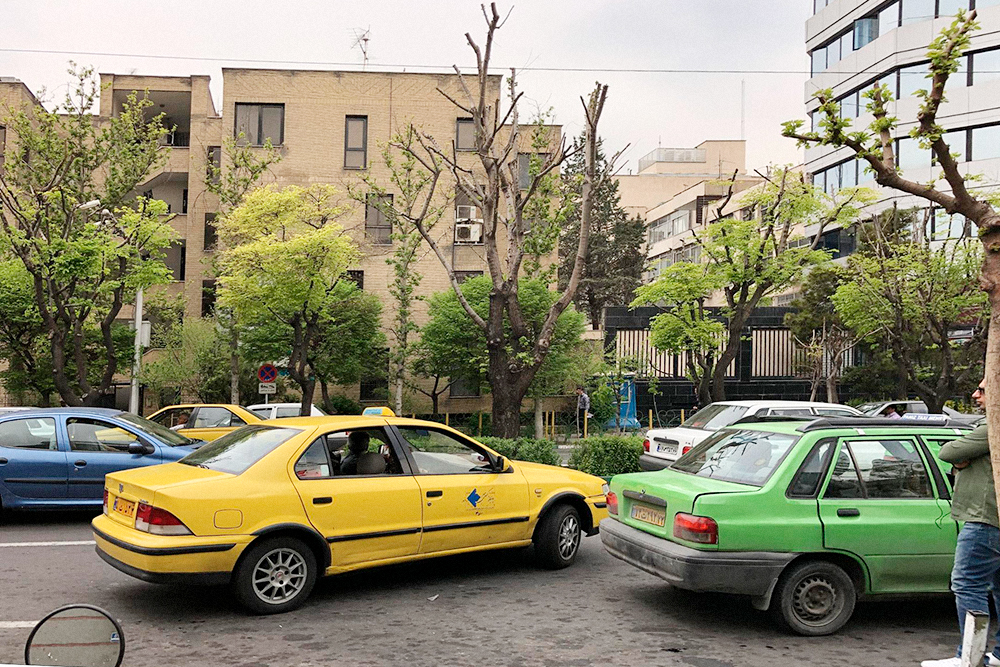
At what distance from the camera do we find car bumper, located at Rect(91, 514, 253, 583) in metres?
6.29

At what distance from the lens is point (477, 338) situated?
29.0m

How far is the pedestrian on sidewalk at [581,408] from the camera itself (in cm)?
2897

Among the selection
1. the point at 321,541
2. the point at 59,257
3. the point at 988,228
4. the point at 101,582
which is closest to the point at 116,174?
the point at 59,257

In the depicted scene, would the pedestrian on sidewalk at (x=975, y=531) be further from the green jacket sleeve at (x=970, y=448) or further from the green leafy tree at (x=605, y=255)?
the green leafy tree at (x=605, y=255)

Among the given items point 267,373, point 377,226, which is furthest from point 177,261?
point 267,373

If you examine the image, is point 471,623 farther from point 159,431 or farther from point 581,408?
point 581,408

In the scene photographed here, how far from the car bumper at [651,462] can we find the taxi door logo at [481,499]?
618cm

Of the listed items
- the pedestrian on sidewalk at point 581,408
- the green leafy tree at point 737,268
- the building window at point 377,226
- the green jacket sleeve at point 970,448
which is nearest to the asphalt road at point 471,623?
the green jacket sleeve at point 970,448

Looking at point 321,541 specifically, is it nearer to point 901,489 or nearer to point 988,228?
point 901,489

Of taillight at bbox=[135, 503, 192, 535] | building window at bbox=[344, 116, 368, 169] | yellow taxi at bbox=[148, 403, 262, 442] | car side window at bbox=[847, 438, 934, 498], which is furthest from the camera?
building window at bbox=[344, 116, 368, 169]

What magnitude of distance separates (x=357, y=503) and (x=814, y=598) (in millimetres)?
3554

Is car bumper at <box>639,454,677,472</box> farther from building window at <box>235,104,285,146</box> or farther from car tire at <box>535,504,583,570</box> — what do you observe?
building window at <box>235,104,285,146</box>

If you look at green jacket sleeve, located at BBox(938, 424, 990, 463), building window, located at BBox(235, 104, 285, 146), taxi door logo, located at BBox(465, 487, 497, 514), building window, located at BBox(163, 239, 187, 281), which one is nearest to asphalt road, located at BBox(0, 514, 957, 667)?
taxi door logo, located at BBox(465, 487, 497, 514)

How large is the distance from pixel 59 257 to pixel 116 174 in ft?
18.7
